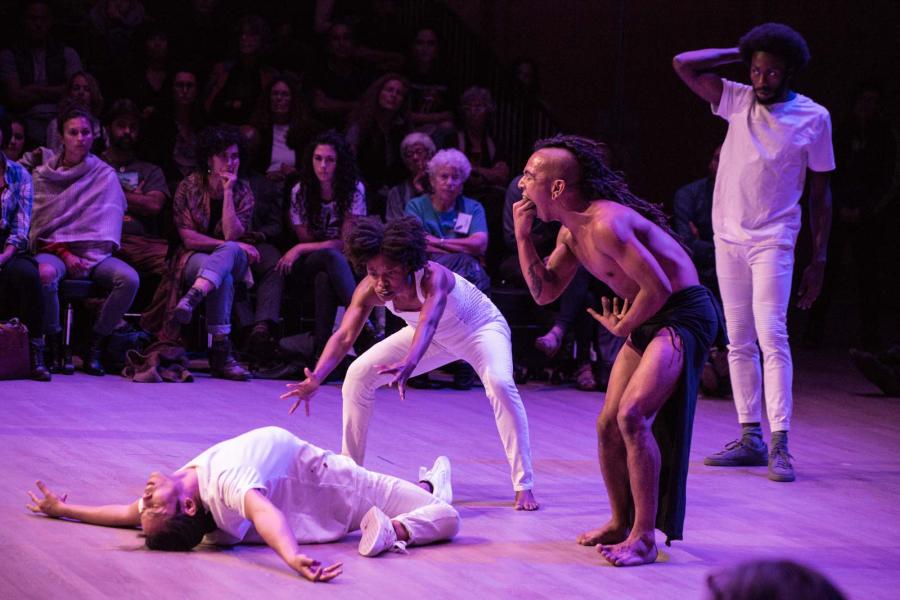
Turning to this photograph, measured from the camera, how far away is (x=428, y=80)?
956cm

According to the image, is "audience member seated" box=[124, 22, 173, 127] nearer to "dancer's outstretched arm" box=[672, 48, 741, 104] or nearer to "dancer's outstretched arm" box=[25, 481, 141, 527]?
"dancer's outstretched arm" box=[672, 48, 741, 104]

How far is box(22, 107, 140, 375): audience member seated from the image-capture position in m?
7.26

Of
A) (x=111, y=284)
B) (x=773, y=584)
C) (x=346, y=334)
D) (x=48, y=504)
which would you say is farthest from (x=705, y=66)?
(x=773, y=584)

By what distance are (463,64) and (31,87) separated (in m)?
3.70

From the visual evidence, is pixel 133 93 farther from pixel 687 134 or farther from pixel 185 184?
pixel 687 134

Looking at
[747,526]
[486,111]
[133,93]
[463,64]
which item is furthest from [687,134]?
[747,526]

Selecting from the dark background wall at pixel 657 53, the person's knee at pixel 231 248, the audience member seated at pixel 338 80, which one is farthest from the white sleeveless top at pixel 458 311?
the dark background wall at pixel 657 53

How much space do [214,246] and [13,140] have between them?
1410 mm

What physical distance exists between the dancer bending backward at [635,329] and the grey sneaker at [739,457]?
1.52 meters

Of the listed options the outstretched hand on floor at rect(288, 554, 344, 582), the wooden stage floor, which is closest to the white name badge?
the wooden stage floor

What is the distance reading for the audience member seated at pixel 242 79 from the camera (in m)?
8.57

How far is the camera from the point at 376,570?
3783 millimetres

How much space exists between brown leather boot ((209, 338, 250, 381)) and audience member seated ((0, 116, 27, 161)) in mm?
1724

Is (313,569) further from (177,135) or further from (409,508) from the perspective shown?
(177,135)
